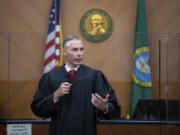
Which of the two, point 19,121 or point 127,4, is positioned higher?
point 127,4

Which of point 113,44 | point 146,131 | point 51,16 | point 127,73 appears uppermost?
point 51,16

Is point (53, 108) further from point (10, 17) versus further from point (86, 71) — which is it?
point (10, 17)

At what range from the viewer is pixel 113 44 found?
4324 millimetres

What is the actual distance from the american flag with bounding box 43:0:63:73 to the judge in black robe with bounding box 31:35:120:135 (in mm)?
1622

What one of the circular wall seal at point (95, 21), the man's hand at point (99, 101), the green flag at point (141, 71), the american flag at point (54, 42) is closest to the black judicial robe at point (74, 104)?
the man's hand at point (99, 101)

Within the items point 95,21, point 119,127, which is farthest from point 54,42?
point 119,127

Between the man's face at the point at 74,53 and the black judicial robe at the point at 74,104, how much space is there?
97 mm

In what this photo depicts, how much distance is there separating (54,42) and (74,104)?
2621 millimetres

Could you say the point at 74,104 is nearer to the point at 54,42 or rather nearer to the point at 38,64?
the point at 38,64

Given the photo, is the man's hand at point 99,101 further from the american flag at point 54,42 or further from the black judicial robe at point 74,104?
the american flag at point 54,42

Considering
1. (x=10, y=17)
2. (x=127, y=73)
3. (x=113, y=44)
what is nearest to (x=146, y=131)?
(x=127, y=73)

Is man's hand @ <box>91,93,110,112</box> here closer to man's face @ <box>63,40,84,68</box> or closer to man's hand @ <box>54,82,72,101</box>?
man's hand @ <box>54,82,72,101</box>

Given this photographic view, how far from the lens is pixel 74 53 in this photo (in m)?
2.78

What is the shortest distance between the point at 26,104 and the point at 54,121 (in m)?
1.39
